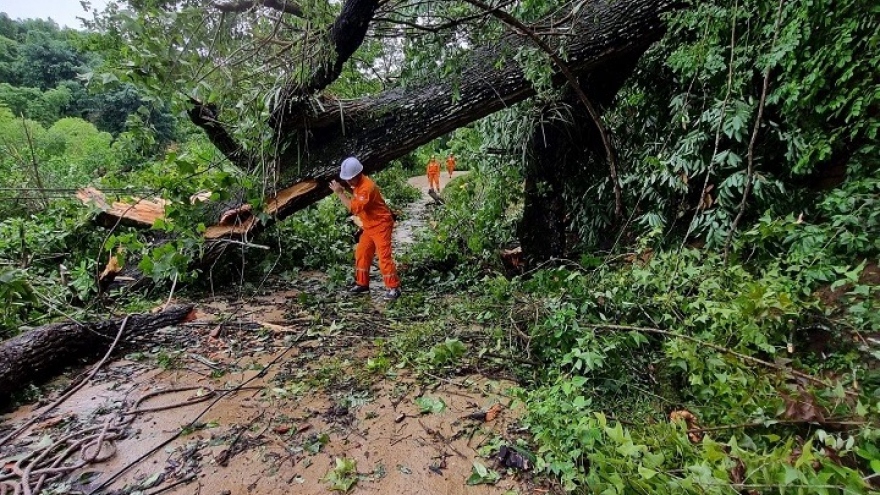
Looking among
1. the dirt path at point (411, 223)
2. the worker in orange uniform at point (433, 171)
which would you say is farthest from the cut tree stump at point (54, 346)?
the worker in orange uniform at point (433, 171)

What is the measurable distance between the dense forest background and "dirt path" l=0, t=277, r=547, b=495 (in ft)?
1.08

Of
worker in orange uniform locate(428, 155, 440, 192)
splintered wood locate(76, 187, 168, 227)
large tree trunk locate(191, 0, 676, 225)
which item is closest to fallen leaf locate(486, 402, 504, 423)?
large tree trunk locate(191, 0, 676, 225)

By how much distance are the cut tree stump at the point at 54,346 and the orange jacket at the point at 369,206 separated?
223cm

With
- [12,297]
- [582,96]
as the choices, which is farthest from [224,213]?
[582,96]

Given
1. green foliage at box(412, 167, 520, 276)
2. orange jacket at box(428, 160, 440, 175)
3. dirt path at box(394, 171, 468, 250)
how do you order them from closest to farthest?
green foliage at box(412, 167, 520, 276), dirt path at box(394, 171, 468, 250), orange jacket at box(428, 160, 440, 175)

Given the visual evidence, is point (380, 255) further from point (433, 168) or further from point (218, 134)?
point (433, 168)

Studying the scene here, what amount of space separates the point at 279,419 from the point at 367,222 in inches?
106

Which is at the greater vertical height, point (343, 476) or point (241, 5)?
point (241, 5)

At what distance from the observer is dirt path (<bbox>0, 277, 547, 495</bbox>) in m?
2.16

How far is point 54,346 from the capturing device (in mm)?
3250

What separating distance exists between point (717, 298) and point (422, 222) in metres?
7.76

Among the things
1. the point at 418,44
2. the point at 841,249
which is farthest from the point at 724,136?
the point at 418,44

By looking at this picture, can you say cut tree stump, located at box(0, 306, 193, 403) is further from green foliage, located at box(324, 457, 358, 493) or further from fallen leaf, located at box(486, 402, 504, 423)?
fallen leaf, located at box(486, 402, 504, 423)

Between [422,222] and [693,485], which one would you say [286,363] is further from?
[422,222]
